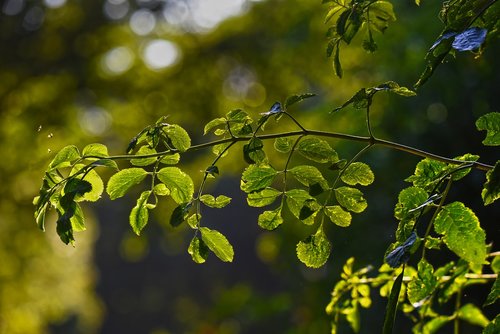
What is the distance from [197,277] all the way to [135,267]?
145cm

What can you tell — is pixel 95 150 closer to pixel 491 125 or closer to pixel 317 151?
pixel 317 151

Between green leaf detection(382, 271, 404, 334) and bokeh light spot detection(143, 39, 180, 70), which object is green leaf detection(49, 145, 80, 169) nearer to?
green leaf detection(382, 271, 404, 334)

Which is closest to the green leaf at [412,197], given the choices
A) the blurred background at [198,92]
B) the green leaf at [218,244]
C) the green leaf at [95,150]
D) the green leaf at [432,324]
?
the green leaf at [218,244]

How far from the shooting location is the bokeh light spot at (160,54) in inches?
195

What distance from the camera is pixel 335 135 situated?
639 mm

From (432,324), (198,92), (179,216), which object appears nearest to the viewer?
(179,216)

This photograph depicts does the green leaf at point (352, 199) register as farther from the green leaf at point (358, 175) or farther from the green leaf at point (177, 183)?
the green leaf at point (177, 183)

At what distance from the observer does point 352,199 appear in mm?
700

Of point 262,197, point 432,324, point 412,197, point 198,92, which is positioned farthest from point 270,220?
point 198,92

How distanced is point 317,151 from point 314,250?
9cm

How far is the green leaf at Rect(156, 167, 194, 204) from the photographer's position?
690mm

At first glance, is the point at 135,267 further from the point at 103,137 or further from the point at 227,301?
the point at 227,301

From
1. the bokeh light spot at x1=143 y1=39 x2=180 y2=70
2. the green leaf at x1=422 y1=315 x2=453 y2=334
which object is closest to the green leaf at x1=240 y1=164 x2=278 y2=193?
the green leaf at x1=422 y1=315 x2=453 y2=334

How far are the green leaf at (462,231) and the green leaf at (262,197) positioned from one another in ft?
0.53
